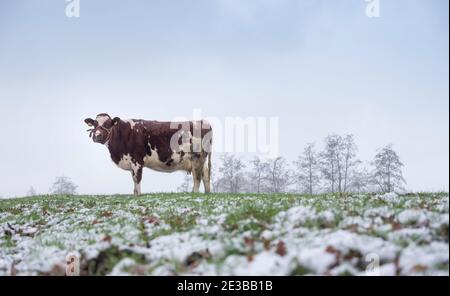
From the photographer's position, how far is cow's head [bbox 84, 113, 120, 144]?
20922 mm

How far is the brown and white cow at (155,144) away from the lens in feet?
68.8

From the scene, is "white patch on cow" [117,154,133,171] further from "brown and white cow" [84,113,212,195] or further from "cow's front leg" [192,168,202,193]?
"cow's front leg" [192,168,202,193]

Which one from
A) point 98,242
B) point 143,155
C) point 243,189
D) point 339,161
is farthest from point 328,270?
point 243,189

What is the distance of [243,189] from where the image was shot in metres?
64.2

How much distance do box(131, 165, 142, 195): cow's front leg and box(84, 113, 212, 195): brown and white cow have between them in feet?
0.17

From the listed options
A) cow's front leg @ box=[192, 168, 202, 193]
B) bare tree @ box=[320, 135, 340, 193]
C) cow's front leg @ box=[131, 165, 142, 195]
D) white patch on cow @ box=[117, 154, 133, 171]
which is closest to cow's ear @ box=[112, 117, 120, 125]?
white patch on cow @ box=[117, 154, 133, 171]

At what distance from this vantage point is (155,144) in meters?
21.2

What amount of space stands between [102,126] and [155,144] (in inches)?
114

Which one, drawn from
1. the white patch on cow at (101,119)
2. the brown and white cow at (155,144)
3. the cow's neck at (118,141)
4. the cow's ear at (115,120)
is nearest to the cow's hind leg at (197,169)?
the brown and white cow at (155,144)

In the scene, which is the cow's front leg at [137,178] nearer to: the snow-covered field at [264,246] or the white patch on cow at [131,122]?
the white patch on cow at [131,122]

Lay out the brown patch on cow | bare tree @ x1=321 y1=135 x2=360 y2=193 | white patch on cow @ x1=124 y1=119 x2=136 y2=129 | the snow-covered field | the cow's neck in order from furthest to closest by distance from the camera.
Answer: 1. bare tree @ x1=321 y1=135 x2=360 y2=193
2. white patch on cow @ x1=124 y1=119 x2=136 y2=129
3. the cow's neck
4. the brown patch on cow
5. the snow-covered field

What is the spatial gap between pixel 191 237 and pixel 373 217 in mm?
2847
